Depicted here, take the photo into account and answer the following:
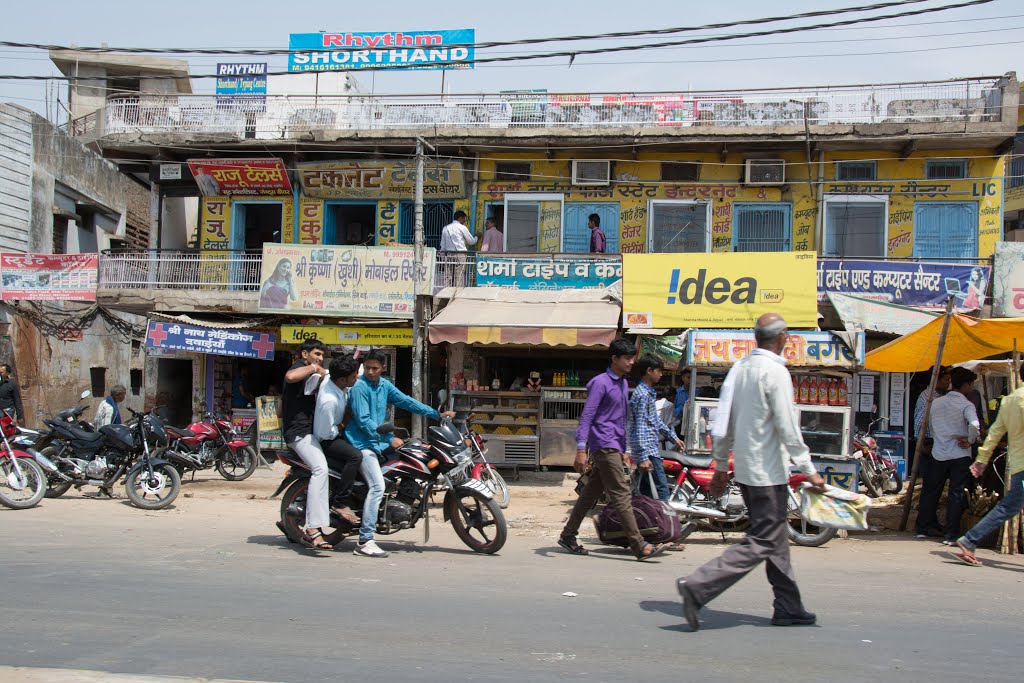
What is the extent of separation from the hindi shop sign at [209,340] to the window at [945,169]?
13850mm

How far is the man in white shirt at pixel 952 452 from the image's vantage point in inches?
351

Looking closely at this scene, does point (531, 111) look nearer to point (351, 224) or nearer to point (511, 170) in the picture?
point (511, 170)

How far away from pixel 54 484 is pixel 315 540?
5110mm

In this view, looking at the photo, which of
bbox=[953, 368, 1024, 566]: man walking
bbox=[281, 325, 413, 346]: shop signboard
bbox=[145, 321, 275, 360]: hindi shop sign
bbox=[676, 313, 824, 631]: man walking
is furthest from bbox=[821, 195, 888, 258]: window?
bbox=[676, 313, 824, 631]: man walking

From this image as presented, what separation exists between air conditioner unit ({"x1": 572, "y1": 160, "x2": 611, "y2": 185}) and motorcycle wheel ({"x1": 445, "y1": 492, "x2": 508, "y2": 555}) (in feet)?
39.5

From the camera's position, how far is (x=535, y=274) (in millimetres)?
16984

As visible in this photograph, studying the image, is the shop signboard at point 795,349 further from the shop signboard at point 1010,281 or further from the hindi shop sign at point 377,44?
the hindi shop sign at point 377,44

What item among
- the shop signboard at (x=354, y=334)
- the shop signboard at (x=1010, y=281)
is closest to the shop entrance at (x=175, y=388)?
the shop signboard at (x=354, y=334)

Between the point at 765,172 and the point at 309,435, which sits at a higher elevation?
the point at 765,172

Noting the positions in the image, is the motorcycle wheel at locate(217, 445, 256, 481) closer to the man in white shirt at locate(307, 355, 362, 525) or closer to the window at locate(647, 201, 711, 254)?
the man in white shirt at locate(307, 355, 362, 525)

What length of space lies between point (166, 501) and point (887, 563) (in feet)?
26.1

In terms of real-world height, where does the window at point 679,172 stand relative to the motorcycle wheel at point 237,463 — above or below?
above

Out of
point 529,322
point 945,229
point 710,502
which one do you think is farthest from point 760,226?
point 710,502

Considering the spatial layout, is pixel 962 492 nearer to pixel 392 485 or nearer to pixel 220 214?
pixel 392 485
